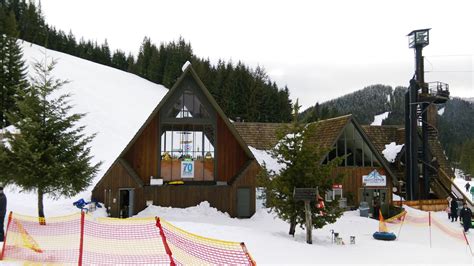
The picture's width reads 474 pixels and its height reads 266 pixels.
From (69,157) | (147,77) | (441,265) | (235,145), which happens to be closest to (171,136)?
(235,145)

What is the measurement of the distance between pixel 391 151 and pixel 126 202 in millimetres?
22869

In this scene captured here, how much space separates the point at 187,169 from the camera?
23953 mm

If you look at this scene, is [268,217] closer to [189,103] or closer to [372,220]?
[372,220]

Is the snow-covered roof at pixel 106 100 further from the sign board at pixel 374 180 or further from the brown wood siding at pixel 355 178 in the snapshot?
the sign board at pixel 374 180

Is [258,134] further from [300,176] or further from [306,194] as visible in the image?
[306,194]

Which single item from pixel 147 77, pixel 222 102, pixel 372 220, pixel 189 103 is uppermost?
pixel 147 77

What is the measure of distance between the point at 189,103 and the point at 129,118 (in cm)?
2910

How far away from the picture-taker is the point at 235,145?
24.7 meters

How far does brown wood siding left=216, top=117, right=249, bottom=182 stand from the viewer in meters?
24.4

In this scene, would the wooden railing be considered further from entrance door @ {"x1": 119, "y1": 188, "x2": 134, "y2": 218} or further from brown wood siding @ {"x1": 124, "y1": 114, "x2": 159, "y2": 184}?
entrance door @ {"x1": 119, "y1": 188, "x2": 134, "y2": 218}

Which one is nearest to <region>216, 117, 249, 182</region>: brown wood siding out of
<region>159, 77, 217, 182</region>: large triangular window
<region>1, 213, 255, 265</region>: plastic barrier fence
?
<region>159, 77, 217, 182</region>: large triangular window

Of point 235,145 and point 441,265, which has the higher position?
point 235,145

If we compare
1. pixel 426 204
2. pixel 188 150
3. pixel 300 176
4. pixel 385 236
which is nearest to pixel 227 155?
pixel 188 150

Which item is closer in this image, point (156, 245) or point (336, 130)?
point (156, 245)
